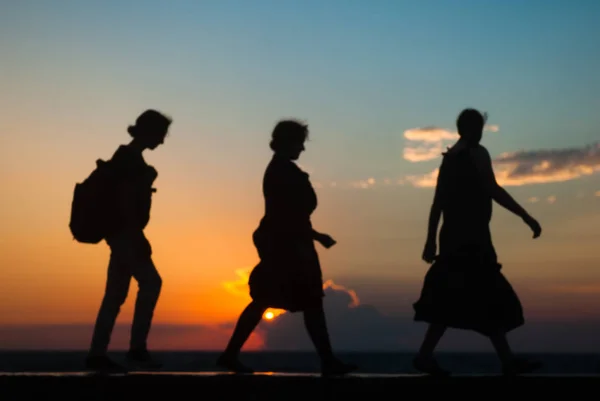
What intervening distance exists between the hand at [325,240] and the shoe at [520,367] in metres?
1.82

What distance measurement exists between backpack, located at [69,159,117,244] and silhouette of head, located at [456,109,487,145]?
3.17 meters

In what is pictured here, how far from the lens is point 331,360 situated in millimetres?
7723

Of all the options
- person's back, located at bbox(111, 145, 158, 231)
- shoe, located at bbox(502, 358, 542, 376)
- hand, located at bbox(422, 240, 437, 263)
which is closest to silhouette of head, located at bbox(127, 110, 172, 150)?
person's back, located at bbox(111, 145, 158, 231)

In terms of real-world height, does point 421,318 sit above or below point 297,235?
below

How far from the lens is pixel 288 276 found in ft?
26.1

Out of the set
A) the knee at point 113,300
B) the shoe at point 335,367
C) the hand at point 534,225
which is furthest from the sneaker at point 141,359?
the hand at point 534,225

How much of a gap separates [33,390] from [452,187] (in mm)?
4061

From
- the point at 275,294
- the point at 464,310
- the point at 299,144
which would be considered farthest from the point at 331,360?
the point at 299,144

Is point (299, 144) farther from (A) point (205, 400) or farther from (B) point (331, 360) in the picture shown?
(A) point (205, 400)

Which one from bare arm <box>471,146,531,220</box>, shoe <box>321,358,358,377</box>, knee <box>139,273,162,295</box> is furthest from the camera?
bare arm <box>471,146,531,220</box>

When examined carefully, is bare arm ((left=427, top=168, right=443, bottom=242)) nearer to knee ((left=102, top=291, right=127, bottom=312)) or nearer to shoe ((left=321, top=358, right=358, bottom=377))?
shoe ((left=321, top=358, right=358, bottom=377))

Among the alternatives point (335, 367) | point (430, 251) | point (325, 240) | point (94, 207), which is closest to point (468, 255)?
point (430, 251)

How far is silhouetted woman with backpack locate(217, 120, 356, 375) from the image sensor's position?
25.9ft

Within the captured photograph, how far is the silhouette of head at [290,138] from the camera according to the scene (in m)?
8.22
